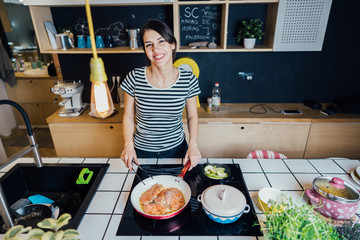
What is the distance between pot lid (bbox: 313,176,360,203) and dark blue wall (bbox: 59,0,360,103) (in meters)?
1.87

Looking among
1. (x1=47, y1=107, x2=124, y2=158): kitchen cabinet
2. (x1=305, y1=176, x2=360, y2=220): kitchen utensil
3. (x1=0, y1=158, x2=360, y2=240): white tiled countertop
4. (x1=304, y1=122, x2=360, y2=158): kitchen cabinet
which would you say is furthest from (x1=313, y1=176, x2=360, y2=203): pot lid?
(x1=47, y1=107, x2=124, y2=158): kitchen cabinet

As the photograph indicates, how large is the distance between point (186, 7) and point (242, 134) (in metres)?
1.45

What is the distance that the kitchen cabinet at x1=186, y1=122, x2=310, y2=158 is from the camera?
2.48 m

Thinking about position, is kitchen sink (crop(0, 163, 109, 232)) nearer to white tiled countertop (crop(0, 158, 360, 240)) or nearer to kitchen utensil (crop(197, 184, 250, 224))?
white tiled countertop (crop(0, 158, 360, 240))

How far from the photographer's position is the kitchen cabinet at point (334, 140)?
95.7 inches

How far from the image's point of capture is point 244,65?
275 cm

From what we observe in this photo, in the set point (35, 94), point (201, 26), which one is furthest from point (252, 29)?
point (35, 94)

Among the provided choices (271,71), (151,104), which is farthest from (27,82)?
(271,71)

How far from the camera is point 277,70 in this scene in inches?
108

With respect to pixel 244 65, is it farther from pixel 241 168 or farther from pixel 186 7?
pixel 241 168

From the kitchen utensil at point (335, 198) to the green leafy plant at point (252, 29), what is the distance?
1774mm

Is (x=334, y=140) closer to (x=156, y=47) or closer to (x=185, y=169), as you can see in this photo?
(x=185, y=169)

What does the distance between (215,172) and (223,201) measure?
269mm

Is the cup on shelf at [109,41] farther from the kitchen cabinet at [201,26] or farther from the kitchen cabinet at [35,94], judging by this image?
the kitchen cabinet at [35,94]
